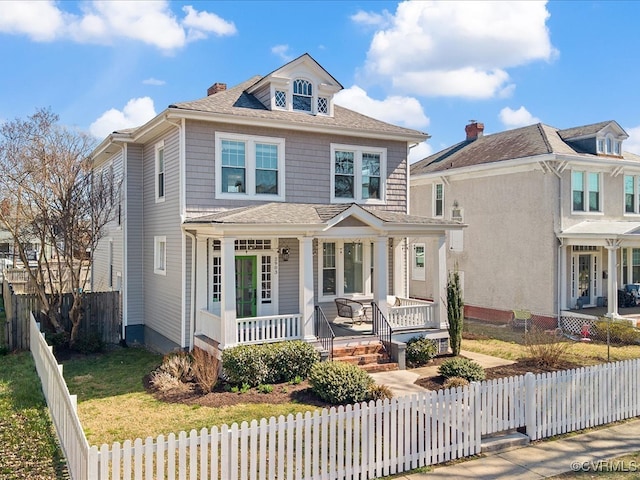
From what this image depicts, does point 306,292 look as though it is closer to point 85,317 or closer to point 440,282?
point 440,282

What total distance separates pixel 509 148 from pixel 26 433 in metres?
20.5

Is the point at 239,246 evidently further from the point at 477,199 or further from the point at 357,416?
the point at 477,199

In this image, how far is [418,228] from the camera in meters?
14.8

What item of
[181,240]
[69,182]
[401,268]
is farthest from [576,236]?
[69,182]

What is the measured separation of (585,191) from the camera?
68.8 feet

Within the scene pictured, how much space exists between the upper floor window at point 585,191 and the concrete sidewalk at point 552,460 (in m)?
13.6

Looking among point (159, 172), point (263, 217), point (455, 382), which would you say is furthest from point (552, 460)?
point (159, 172)

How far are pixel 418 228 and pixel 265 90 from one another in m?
6.28

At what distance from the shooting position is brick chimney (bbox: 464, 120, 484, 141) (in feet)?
90.4

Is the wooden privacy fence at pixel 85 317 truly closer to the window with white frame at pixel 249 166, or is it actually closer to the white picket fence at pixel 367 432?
the window with white frame at pixel 249 166

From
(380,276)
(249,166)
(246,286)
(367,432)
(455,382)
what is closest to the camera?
(367,432)

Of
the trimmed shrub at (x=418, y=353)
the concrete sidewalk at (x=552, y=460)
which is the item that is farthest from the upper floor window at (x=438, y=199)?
the concrete sidewalk at (x=552, y=460)

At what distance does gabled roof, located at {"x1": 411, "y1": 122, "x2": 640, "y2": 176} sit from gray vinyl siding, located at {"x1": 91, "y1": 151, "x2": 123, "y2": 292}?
583 inches

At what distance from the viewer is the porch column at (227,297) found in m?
12.1
